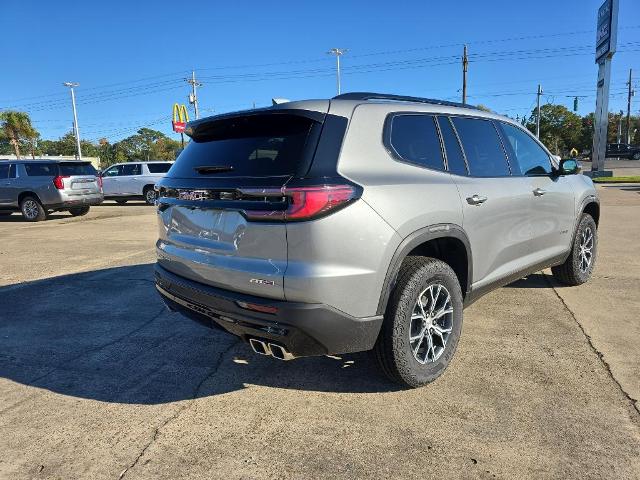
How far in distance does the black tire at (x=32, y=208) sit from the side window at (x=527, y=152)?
1370 cm

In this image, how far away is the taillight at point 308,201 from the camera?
2416 mm

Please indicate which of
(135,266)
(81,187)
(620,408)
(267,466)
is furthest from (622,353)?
(81,187)

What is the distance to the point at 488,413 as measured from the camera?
109 inches

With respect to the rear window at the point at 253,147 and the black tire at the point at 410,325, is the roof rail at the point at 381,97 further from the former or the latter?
the black tire at the point at 410,325

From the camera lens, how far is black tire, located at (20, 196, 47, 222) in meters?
13.9

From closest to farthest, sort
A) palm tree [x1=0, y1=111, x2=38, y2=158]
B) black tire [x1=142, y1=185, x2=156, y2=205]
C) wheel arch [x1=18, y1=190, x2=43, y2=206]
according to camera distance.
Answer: wheel arch [x1=18, y1=190, x2=43, y2=206]
black tire [x1=142, y1=185, x2=156, y2=205]
palm tree [x1=0, y1=111, x2=38, y2=158]

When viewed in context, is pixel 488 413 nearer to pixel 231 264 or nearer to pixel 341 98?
pixel 231 264

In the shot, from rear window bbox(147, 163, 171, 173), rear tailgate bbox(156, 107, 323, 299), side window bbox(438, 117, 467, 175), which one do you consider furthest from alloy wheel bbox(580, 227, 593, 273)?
rear window bbox(147, 163, 171, 173)

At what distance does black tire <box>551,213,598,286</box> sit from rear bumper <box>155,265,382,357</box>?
11.1 ft

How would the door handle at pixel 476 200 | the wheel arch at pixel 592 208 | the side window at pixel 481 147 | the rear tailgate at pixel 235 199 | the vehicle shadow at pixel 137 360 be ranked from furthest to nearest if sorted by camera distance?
1. the wheel arch at pixel 592 208
2. the side window at pixel 481 147
3. the door handle at pixel 476 200
4. the vehicle shadow at pixel 137 360
5. the rear tailgate at pixel 235 199

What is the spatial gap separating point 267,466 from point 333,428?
470mm

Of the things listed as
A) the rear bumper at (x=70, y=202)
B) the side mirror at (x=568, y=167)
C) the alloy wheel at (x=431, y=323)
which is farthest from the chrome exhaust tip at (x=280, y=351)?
the rear bumper at (x=70, y=202)

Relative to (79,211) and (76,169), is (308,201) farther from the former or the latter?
(79,211)

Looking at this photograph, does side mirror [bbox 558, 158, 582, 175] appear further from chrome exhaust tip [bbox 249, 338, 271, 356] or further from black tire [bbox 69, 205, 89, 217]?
black tire [bbox 69, 205, 89, 217]
